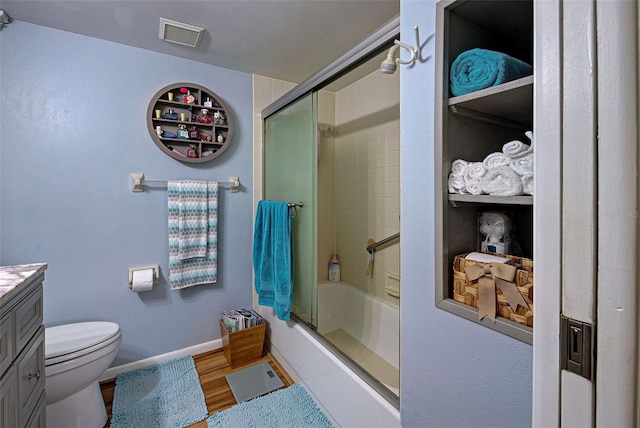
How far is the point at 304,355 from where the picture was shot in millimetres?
1735

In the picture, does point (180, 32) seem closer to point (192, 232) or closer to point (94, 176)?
point (94, 176)

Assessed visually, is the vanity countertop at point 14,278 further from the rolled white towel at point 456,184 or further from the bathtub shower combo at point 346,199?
the rolled white towel at point 456,184

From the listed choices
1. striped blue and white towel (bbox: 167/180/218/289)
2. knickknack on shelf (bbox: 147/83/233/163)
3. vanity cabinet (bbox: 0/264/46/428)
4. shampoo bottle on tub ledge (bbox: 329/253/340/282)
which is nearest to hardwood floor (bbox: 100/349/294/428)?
striped blue and white towel (bbox: 167/180/218/289)

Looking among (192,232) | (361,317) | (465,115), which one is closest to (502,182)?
(465,115)

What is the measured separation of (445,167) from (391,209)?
125 centimetres

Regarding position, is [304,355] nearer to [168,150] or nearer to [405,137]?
[405,137]

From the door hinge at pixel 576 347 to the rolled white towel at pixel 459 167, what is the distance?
0.52 meters

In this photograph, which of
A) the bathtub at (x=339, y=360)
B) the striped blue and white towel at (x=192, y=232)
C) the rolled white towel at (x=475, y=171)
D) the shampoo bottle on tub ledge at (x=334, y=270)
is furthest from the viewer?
the shampoo bottle on tub ledge at (x=334, y=270)

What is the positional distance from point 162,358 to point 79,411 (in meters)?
0.61

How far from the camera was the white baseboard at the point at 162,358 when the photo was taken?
1.86 meters

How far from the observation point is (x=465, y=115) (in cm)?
89

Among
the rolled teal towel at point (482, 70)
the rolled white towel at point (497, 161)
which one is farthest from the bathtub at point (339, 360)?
the rolled teal towel at point (482, 70)

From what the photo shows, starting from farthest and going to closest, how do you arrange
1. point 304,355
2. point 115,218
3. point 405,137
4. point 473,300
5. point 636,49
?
point 115,218
point 304,355
point 405,137
point 473,300
point 636,49

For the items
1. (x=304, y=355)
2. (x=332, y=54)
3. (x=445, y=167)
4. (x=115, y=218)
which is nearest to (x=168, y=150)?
(x=115, y=218)
